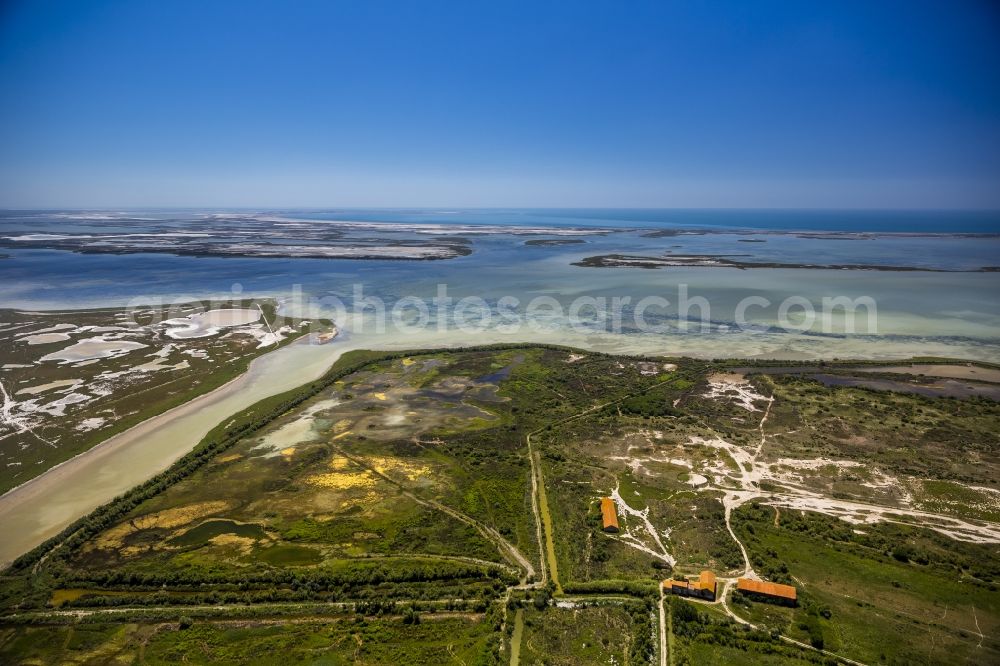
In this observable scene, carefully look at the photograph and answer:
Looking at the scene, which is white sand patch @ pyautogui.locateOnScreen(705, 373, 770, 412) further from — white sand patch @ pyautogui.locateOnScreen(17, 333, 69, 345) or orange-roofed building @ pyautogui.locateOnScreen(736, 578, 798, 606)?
white sand patch @ pyautogui.locateOnScreen(17, 333, 69, 345)

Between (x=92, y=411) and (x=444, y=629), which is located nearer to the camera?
(x=444, y=629)

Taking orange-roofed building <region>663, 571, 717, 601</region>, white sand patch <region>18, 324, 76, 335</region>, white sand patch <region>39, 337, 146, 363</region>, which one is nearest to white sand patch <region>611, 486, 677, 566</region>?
orange-roofed building <region>663, 571, 717, 601</region>

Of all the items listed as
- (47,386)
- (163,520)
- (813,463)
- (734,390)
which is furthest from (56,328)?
(813,463)

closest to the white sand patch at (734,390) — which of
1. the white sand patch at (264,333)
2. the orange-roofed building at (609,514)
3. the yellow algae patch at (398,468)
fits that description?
the orange-roofed building at (609,514)

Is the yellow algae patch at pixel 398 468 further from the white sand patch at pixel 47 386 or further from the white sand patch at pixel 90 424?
the white sand patch at pixel 47 386

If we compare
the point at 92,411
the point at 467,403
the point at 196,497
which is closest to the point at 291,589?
the point at 196,497

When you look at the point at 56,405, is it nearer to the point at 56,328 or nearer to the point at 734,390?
the point at 56,328

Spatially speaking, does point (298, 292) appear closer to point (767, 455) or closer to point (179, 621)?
point (179, 621)
